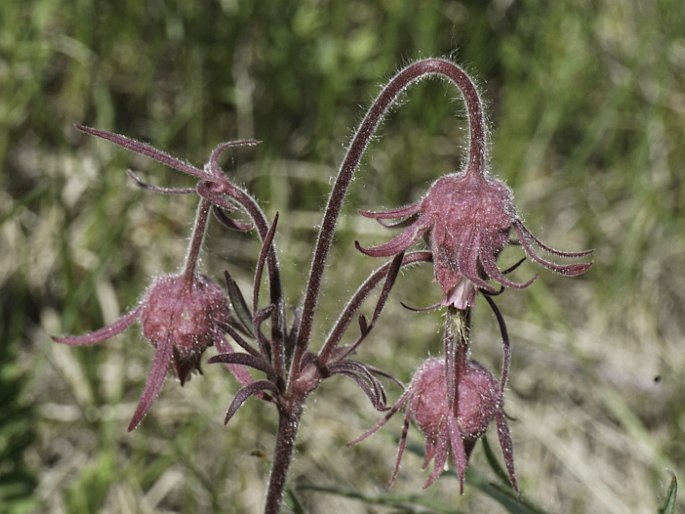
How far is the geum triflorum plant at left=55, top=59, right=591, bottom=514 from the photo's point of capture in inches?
82.3

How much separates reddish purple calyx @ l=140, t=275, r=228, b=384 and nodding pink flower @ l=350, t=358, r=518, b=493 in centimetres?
49

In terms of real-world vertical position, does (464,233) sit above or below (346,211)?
below

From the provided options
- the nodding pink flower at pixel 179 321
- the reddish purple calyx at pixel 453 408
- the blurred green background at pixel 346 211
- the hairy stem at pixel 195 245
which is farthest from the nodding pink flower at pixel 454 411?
the blurred green background at pixel 346 211

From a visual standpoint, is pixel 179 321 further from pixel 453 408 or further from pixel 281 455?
pixel 453 408

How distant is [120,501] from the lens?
154 inches

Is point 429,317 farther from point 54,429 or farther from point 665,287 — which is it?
point 54,429

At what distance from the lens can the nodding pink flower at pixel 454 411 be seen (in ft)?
7.46

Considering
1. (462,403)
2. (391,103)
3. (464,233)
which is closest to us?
(464,233)

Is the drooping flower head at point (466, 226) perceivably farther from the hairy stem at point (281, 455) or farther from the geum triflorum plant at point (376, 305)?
the hairy stem at point (281, 455)

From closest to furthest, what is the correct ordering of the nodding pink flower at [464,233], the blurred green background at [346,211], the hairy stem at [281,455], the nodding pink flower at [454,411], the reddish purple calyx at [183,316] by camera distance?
1. the nodding pink flower at [464,233]
2. the nodding pink flower at [454,411]
3. the reddish purple calyx at [183,316]
4. the hairy stem at [281,455]
5. the blurred green background at [346,211]

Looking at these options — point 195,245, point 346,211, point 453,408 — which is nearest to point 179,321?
point 195,245

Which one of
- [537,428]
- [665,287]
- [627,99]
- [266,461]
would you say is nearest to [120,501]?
[266,461]

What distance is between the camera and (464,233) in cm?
208

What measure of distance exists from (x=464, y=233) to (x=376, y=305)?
31 centimetres
